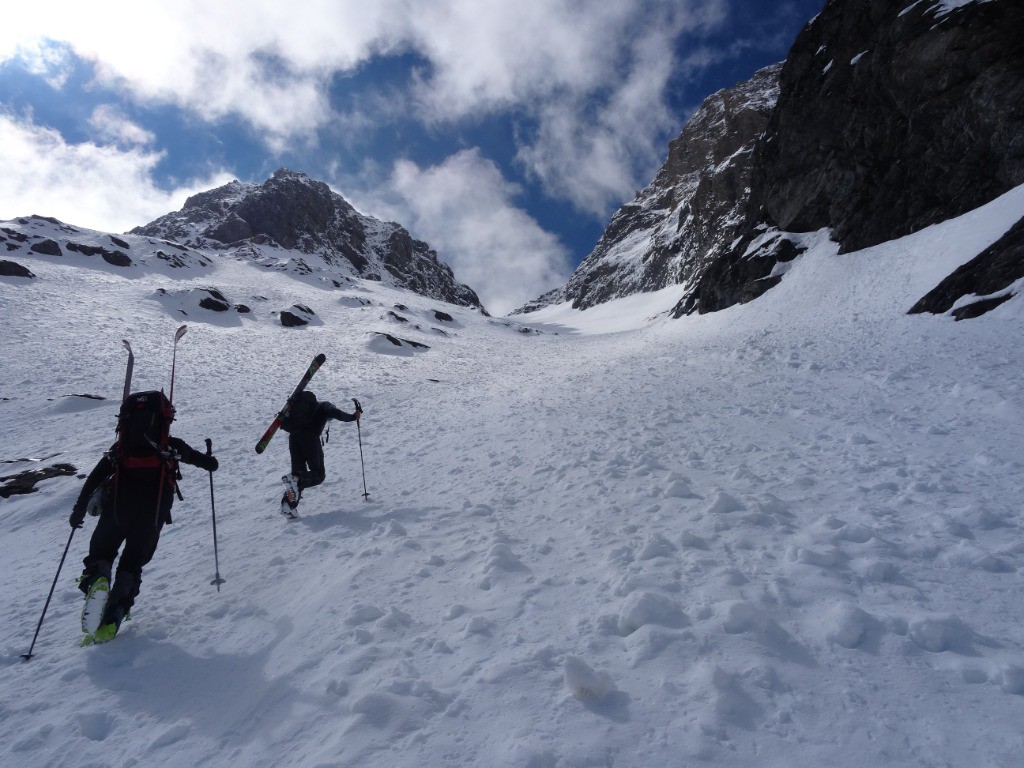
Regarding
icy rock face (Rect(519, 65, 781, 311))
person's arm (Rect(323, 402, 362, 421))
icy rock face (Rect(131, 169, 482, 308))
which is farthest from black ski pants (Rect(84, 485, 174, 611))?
icy rock face (Rect(131, 169, 482, 308))

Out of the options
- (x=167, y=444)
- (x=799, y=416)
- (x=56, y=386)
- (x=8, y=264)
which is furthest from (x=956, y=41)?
(x=8, y=264)

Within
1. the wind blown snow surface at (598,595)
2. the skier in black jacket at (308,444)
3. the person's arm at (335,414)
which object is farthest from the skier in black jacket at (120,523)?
the person's arm at (335,414)

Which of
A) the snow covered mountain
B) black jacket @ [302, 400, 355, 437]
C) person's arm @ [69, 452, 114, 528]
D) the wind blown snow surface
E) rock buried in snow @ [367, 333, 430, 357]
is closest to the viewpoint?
the wind blown snow surface

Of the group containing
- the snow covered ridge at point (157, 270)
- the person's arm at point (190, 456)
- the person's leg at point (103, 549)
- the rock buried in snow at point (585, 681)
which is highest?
the snow covered ridge at point (157, 270)

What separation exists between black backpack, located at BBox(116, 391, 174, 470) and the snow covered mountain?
18.3m

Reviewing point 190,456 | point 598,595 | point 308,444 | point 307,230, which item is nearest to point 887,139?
point 308,444

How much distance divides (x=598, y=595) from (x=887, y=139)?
110ft

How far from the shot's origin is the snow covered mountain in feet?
65.0

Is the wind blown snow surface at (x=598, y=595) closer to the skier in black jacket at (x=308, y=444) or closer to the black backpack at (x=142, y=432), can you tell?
the skier in black jacket at (x=308, y=444)

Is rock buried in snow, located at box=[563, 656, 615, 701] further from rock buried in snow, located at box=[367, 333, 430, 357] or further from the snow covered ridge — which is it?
the snow covered ridge

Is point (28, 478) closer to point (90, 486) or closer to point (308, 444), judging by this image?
point (308, 444)

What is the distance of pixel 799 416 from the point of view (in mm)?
9492

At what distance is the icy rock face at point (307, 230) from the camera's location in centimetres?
11675

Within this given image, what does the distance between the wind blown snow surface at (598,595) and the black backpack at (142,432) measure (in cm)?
154
